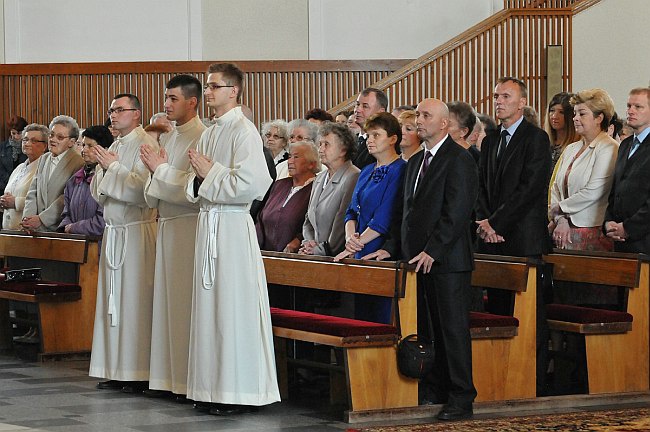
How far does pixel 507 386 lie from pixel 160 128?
119 inches

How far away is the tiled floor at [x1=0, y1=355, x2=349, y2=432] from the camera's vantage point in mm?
5578

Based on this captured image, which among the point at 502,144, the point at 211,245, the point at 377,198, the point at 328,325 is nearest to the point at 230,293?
the point at 211,245

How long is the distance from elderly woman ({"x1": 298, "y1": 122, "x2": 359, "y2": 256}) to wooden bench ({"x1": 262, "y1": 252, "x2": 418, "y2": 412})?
0.51 meters

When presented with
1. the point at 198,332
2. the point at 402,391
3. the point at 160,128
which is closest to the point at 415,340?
the point at 402,391

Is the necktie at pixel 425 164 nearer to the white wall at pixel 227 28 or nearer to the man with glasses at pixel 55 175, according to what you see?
the man with glasses at pixel 55 175

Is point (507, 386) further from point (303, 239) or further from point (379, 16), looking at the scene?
point (379, 16)

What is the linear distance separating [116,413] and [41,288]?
2.13 m

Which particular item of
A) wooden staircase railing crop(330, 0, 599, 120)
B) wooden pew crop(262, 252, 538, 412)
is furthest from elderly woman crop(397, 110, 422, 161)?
wooden staircase railing crop(330, 0, 599, 120)

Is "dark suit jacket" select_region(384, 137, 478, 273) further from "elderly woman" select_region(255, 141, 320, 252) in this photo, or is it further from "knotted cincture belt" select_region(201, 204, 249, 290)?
"elderly woman" select_region(255, 141, 320, 252)

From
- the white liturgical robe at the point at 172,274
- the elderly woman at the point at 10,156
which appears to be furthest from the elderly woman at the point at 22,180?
the white liturgical robe at the point at 172,274

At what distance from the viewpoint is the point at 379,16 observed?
14547mm

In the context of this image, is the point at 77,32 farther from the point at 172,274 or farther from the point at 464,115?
the point at 172,274

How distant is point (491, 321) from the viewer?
20.1ft

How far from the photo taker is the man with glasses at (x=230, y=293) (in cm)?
590
